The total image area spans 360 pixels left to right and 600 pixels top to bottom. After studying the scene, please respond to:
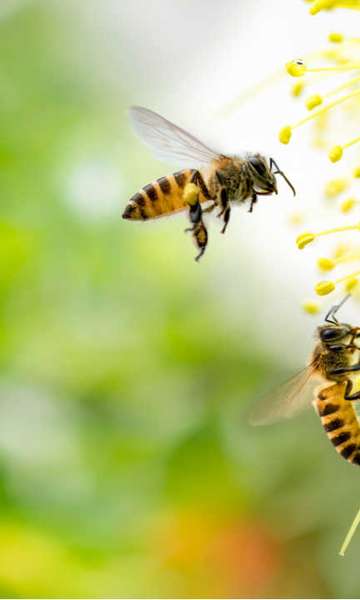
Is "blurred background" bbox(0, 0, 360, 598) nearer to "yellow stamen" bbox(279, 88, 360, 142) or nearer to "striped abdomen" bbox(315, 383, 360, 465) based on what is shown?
"yellow stamen" bbox(279, 88, 360, 142)

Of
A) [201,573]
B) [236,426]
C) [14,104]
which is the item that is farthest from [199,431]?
[14,104]

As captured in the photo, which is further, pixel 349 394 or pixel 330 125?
pixel 330 125

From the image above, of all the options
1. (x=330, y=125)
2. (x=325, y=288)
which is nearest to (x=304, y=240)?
(x=325, y=288)

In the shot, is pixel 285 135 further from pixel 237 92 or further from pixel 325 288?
pixel 237 92

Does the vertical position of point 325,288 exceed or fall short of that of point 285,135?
it falls short

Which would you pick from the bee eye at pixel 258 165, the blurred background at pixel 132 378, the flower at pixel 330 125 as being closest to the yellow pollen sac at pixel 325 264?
the flower at pixel 330 125

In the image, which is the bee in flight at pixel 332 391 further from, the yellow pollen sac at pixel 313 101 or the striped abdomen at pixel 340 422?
the yellow pollen sac at pixel 313 101

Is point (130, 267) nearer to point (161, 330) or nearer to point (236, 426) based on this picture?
point (161, 330)
